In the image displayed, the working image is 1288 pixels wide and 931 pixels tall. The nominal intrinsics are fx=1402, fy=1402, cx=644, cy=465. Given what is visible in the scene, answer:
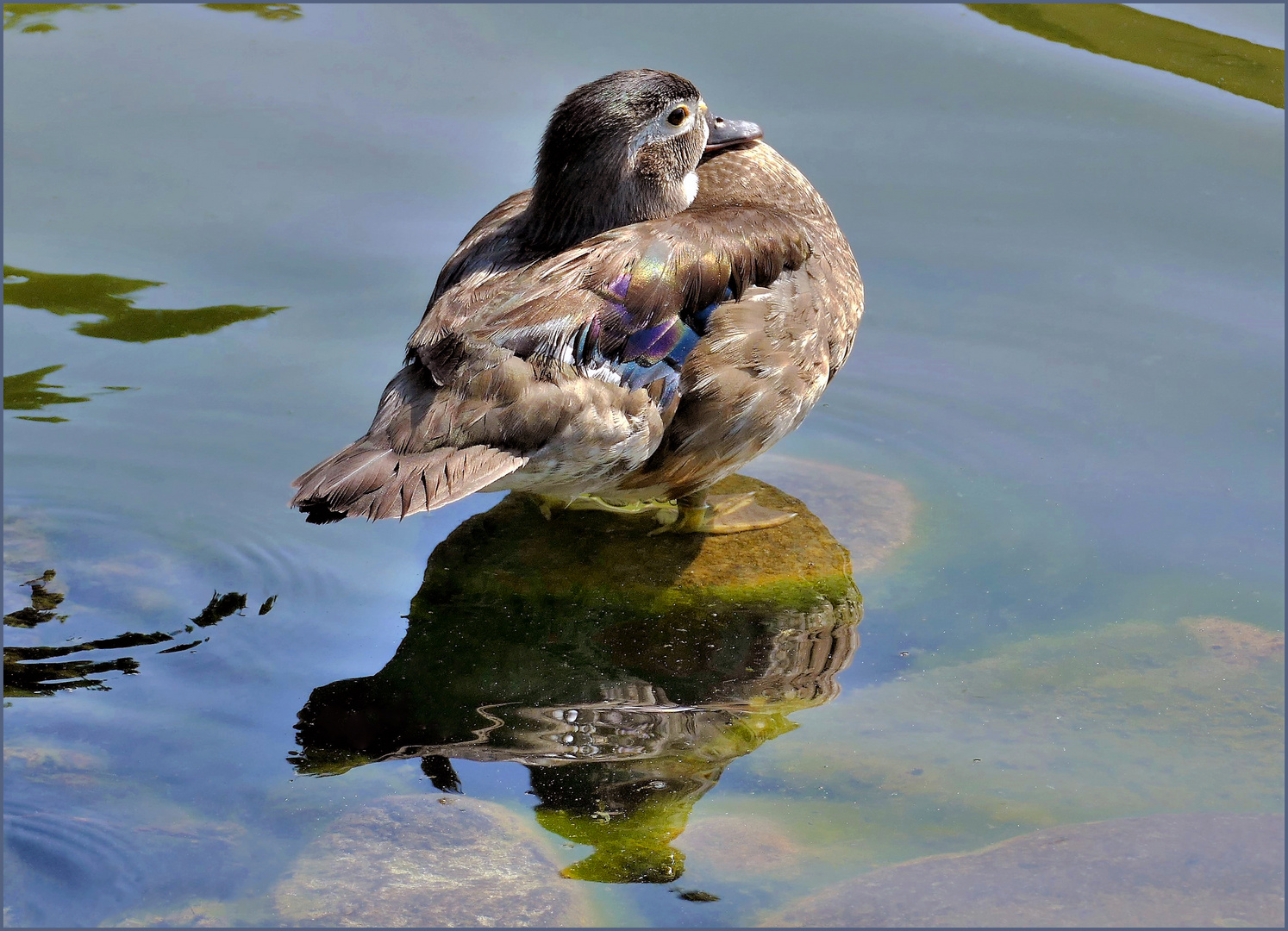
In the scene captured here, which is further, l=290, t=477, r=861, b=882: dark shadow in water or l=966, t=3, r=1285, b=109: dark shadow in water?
l=966, t=3, r=1285, b=109: dark shadow in water

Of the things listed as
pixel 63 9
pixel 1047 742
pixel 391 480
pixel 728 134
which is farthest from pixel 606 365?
pixel 63 9

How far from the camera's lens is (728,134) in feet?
17.8

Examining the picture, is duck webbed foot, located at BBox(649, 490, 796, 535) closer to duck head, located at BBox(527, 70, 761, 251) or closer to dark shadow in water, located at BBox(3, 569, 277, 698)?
duck head, located at BBox(527, 70, 761, 251)

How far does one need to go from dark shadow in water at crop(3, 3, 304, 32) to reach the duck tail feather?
189 inches

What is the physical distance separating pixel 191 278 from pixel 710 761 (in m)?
3.46

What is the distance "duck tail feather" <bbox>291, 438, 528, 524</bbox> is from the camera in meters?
3.79

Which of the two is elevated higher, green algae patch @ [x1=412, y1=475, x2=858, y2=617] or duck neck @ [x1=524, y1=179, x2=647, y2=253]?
duck neck @ [x1=524, y1=179, x2=647, y2=253]

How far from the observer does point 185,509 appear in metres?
4.85

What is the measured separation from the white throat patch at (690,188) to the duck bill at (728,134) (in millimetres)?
181

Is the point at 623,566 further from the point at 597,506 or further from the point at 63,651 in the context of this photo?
the point at 63,651

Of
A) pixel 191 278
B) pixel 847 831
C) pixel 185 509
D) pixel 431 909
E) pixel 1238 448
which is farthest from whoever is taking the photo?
pixel 191 278

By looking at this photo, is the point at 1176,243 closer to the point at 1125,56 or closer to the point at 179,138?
the point at 1125,56

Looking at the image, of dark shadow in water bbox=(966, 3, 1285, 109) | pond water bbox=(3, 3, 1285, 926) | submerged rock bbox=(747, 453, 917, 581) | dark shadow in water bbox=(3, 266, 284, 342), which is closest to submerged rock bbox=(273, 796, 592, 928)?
pond water bbox=(3, 3, 1285, 926)

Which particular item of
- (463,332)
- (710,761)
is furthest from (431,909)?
(463,332)
